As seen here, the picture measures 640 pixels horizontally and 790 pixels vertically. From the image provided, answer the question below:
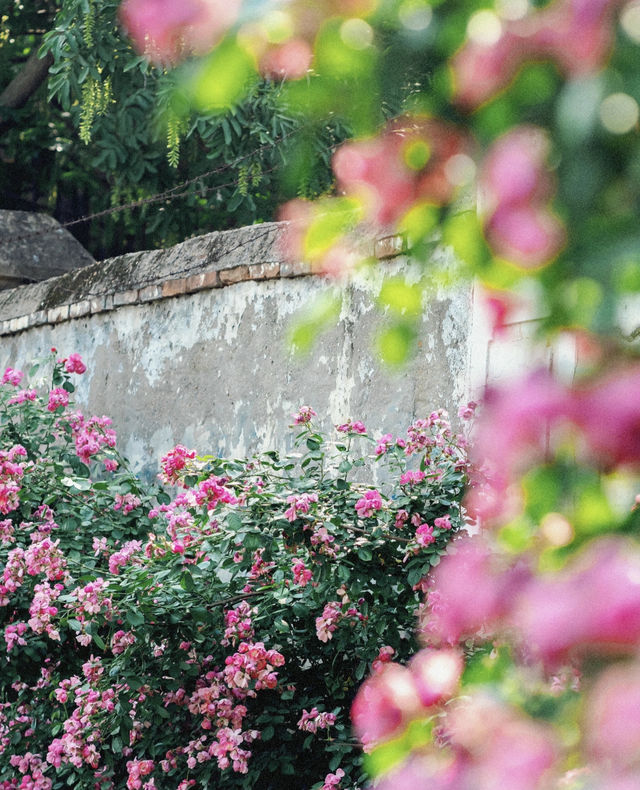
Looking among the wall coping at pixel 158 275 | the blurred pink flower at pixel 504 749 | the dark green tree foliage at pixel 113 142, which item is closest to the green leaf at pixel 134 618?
the wall coping at pixel 158 275

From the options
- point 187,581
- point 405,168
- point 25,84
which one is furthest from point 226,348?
point 25,84

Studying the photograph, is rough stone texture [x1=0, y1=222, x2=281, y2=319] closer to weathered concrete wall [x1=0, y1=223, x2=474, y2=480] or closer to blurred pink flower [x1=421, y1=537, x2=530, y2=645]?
weathered concrete wall [x1=0, y1=223, x2=474, y2=480]

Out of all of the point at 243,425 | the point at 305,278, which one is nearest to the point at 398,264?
the point at 305,278

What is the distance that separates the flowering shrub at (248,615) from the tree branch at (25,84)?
230 inches

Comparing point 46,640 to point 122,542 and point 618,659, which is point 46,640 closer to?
point 122,542

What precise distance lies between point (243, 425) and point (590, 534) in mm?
3555

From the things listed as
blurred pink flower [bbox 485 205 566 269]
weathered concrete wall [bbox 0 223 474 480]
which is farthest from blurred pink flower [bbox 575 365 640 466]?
weathered concrete wall [bbox 0 223 474 480]

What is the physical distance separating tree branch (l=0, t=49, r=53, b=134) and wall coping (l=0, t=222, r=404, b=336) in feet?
9.77

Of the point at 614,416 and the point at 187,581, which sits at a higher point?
the point at 187,581

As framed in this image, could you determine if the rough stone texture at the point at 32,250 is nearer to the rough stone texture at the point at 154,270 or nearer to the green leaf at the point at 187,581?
the rough stone texture at the point at 154,270

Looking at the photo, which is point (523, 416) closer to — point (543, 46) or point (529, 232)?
point (529, 232)

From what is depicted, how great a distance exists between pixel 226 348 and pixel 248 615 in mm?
1630

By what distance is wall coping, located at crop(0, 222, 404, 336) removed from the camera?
14.2 feet

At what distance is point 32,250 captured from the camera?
617 cm
